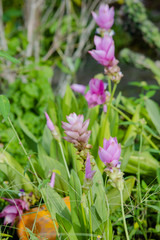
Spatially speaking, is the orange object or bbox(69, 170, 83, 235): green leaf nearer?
bbox(69, 170, 83, 235): green leaf

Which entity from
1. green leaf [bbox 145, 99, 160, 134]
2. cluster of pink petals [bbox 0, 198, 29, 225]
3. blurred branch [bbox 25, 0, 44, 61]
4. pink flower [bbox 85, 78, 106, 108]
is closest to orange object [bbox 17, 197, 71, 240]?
cluster of pink petals [bbox 0, 198, 29, 225]

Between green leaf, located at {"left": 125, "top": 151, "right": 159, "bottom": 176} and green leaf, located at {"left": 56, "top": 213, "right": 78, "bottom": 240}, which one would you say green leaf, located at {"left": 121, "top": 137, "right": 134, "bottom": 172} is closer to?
green leaf, located at {"left": 125, "top": 151, "right": 159, "bottom": 176}

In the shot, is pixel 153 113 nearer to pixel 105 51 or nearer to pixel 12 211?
pixel 105 51

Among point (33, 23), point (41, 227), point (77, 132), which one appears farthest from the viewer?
point (33, 23)

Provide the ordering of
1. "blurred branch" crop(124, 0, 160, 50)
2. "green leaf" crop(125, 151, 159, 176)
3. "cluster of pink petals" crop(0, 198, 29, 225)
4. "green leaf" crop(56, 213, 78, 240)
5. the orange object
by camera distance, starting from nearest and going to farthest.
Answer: "green leaf" crop(56, 213, 78, 240)
the orange object
"cluster of pink petals" crop(0, 198, 29, 225)
"green leaf" crop(125, 151, 159, 176)
"blurred branch" crop(124, 0, 160, 50)

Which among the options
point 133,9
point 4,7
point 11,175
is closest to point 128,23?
point 133,9

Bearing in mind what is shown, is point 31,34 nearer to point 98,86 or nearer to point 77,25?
point 77,25

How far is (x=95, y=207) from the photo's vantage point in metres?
0.81

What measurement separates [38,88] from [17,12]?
1507 millimetres

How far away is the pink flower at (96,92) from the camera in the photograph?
3.48 feet

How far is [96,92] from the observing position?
3.53ft

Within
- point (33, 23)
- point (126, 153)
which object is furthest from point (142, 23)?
point (126, 153)

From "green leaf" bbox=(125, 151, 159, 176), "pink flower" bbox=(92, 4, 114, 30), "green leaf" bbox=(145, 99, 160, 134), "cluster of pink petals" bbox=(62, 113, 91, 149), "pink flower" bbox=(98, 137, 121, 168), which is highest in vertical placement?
"pink flower" bbox=(92, 4, 114, 30)

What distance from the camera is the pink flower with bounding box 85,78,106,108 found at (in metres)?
1.06
